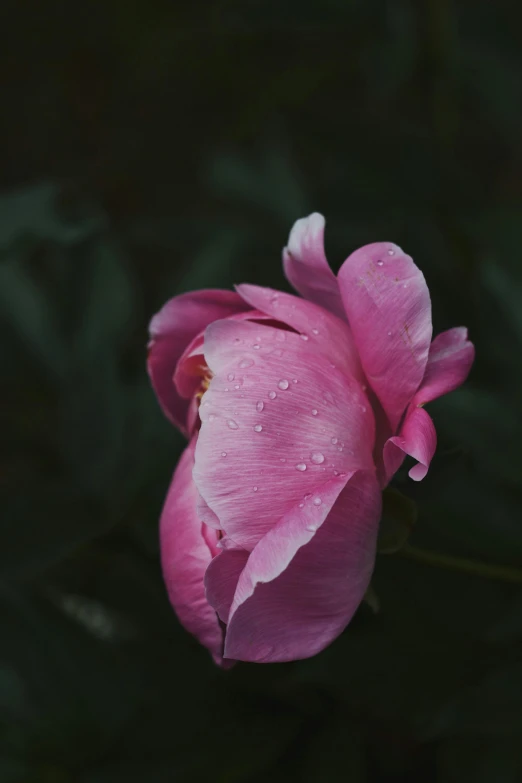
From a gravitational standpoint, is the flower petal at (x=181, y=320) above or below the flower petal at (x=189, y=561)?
above

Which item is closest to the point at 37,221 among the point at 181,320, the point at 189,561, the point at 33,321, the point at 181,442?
the point at 33,321

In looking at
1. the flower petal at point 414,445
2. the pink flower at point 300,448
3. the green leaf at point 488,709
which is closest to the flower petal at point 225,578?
the pink flower at point 300,448

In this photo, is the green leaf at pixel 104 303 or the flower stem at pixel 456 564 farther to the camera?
the green leaf at pixel 104 303

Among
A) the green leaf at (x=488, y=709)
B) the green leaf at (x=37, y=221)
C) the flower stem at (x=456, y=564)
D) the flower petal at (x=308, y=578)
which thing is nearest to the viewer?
the flower petal at (x=308, y=578)

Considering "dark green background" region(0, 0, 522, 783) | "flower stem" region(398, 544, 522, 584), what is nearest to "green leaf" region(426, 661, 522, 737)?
"dark green background" region(0, 0, 522, 783)

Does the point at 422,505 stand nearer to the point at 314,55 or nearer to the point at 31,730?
the point at 31,730

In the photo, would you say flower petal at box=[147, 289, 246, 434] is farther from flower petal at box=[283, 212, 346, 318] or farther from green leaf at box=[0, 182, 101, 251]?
green leaf at box=[0, 182, 101, 251]

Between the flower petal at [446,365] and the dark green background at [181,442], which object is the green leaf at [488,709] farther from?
the flower petal at [446,365]
